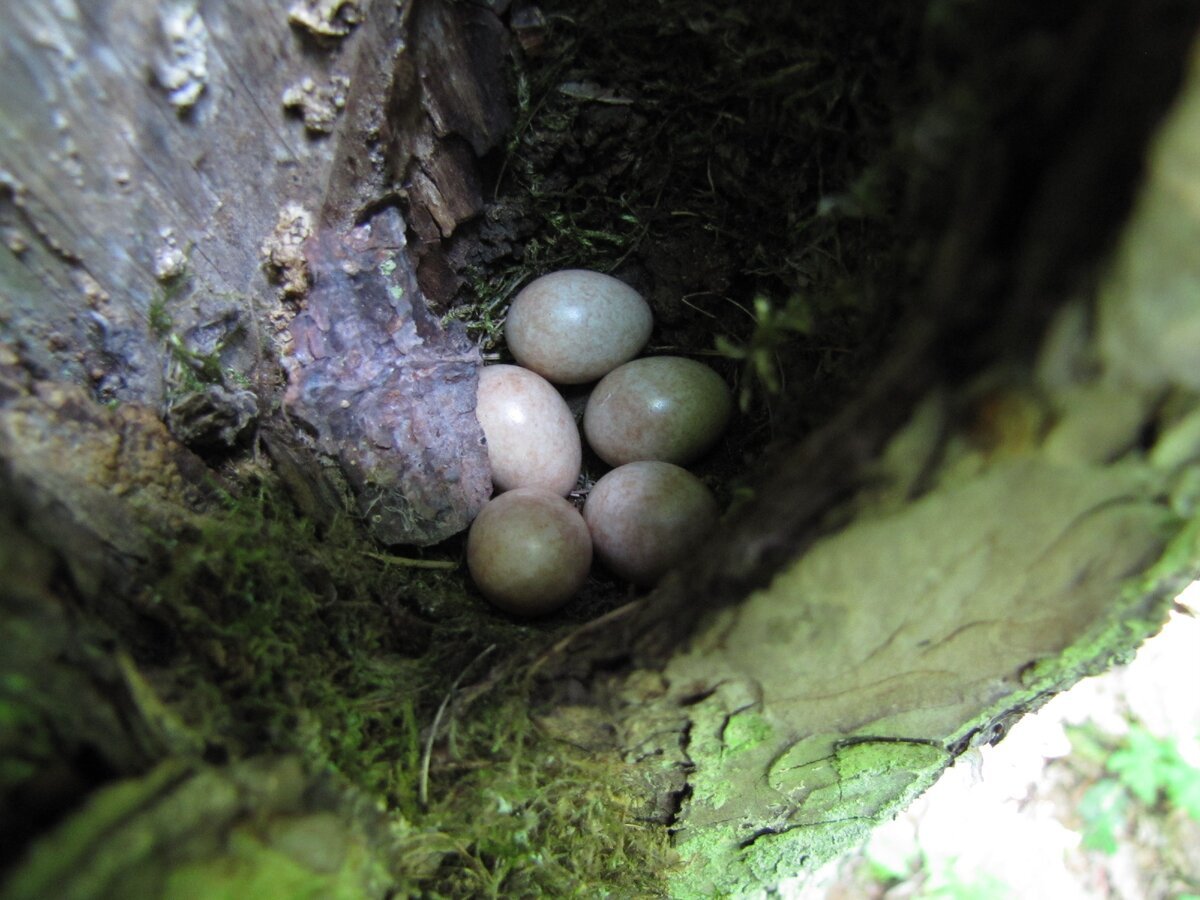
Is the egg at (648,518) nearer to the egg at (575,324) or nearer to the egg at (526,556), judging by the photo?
the egg at (526,556)

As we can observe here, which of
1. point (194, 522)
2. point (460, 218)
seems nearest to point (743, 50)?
point (460, 218)

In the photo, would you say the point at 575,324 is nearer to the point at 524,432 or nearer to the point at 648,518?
the point at 524,432

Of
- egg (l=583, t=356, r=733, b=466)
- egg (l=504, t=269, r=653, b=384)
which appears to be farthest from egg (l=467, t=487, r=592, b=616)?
egg (l=504, t=269, r=653, b=384)

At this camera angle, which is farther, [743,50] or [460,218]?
[460,218]

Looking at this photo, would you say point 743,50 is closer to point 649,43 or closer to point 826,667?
point 649,43

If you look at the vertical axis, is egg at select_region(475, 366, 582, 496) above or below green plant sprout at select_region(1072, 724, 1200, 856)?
above

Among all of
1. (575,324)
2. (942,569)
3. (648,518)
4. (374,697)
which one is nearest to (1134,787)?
(648,518)

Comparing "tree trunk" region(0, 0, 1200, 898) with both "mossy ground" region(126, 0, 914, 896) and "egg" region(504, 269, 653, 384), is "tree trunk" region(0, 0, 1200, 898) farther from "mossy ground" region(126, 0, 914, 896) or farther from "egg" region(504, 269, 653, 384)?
"egg" region(504, 269, 653, 384)
